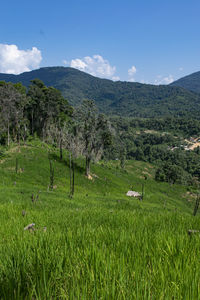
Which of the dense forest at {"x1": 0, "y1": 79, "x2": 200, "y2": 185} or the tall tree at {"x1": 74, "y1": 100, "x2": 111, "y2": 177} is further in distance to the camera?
the dense forest at {"x1": 0, "y1": 79, "x2": 200, "y2": 185}

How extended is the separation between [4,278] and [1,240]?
1.31 metres

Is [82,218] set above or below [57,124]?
below

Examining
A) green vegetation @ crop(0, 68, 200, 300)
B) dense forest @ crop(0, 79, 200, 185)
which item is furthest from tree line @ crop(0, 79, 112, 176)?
green vegetation @ crop(0, 68, 200, 300)

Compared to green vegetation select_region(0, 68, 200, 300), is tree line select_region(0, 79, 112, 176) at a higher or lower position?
higher

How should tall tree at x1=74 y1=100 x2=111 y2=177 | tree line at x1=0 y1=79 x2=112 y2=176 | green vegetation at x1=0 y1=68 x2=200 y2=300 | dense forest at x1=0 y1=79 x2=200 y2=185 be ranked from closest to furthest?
green vegetation at x1=0 y1=68 x2=200 y2=300, tall tree at x1=74 y1=100 x2=111 y2=177, tree line at x1=0 y1=79 x2=112 y2=176, dense forest at x1=0 y1=79 x2=200 y2=185

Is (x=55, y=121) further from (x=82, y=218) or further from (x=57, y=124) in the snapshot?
(x=82, y=218)

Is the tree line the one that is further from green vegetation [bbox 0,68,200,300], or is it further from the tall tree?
green vegetation [bbox 0,68,200,300]

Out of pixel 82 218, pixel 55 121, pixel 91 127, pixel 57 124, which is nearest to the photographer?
pixel 82 218

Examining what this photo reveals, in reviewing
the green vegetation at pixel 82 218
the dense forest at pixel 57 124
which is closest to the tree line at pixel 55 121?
the dense forest at pixel 57 124

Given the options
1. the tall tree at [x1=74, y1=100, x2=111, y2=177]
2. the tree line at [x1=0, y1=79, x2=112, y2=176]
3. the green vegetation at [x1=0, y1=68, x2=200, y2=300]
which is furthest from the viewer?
the tree line at [x1=0, y1=79, x2=112, y2=176]

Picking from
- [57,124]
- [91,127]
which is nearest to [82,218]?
[91,127]

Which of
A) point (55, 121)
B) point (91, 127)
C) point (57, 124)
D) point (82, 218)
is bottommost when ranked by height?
point (82, 218)

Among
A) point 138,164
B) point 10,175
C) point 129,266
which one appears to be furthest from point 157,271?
point 138,164

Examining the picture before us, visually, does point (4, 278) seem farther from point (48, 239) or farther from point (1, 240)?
point (1, 240)
